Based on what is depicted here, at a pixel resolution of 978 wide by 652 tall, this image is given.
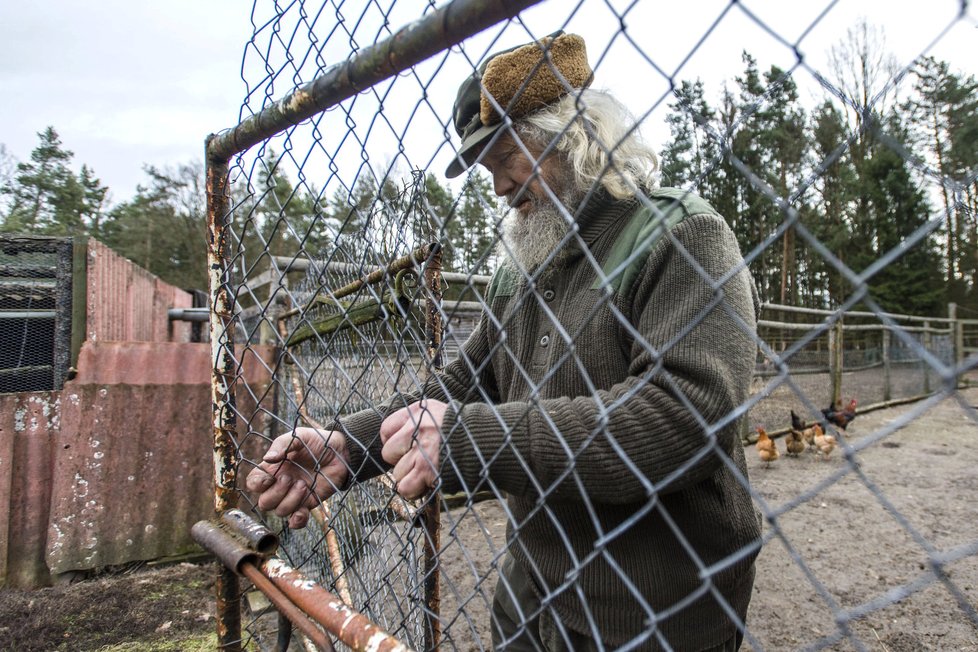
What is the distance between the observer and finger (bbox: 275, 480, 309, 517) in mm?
1374

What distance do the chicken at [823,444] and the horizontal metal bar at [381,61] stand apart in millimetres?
6673

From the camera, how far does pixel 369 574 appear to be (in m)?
2.37

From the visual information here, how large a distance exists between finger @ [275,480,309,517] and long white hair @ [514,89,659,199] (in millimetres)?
999

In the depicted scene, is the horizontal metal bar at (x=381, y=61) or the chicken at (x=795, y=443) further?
the chicken at (x=795, y=443)

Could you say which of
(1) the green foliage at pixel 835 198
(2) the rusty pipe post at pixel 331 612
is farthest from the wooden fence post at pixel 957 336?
(2) the rusty pipe post at pixel 331 612

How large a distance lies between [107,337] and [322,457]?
4.59 m

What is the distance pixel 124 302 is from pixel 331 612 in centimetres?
601

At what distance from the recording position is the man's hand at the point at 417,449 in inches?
39.9

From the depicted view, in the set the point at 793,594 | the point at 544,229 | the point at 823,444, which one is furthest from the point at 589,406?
the point at 823,444

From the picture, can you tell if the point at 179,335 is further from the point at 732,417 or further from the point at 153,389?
the point at 732,417

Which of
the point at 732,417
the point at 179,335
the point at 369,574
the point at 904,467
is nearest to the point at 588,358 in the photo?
the point at 732,417

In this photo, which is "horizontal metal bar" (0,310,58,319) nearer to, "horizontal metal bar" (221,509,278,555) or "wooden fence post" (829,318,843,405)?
"horizontal metal bar" (221,509,278,555)

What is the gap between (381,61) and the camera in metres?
1.04

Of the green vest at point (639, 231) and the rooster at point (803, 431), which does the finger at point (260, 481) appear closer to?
the green vest at point (639, 231)
